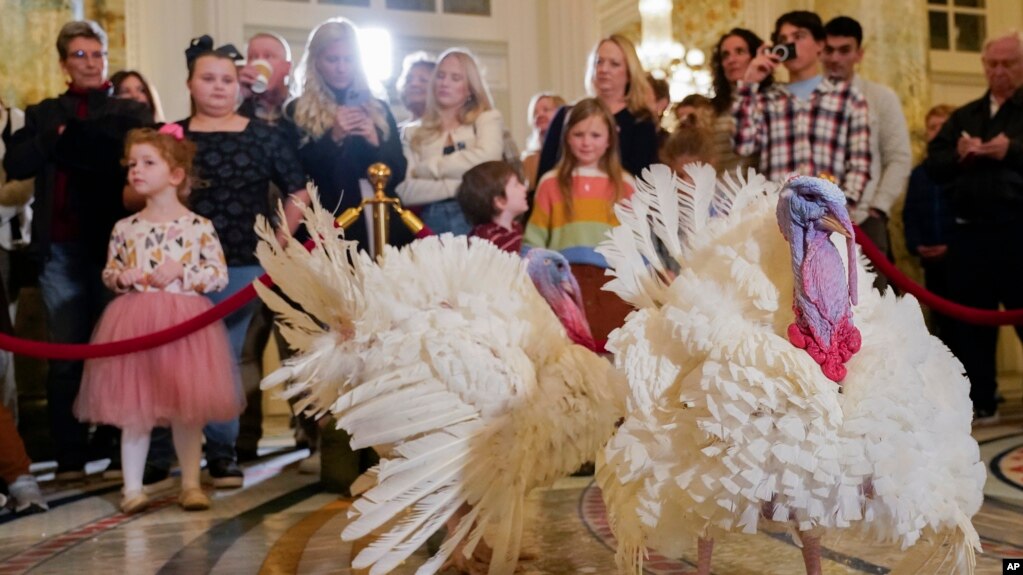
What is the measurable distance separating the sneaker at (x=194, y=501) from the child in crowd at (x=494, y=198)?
1.55m

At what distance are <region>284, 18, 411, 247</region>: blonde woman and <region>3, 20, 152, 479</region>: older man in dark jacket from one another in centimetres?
74

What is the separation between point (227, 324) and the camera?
4.78m

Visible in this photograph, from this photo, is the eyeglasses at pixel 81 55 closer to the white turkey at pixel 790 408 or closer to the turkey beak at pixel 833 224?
the white turkey at pixel 790 408

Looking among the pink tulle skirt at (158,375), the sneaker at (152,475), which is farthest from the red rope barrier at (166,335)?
the sneaker at (152,475)

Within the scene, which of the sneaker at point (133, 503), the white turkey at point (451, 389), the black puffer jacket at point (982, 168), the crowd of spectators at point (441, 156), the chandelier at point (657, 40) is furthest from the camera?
the chandelier at point (657, 40)

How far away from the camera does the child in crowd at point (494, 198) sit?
4754mm

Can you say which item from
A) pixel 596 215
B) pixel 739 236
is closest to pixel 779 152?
pixel 596 215

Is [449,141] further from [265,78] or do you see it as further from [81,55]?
[81,55]

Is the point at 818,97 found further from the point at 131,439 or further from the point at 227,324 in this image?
the point at 131,439

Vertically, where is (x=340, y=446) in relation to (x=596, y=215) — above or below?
below

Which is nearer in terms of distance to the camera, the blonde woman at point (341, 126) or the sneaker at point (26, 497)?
the sneaker at point (26, 497)

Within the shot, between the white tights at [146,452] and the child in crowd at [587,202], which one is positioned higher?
the child in crowd at [587,202]

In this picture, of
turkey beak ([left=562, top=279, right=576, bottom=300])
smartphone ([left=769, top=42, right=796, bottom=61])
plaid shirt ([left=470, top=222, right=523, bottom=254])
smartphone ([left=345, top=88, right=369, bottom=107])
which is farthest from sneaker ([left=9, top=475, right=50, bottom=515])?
smartphone ([left=769, top=42, right=796, bottom=61])

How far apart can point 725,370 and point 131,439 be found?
2711mm
